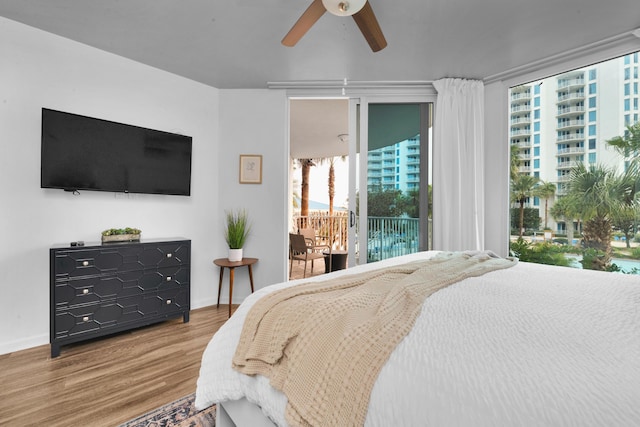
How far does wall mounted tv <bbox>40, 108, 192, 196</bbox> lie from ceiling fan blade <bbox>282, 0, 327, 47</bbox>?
1745mm

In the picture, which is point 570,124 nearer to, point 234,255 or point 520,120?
point 520,120

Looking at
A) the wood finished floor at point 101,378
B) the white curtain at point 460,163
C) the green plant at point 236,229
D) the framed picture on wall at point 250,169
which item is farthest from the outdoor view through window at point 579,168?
the wood finished floor at point 101,378

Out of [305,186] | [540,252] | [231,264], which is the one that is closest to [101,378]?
[231,264]

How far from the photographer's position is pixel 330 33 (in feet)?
8.07

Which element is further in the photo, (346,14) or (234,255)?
(234,255)

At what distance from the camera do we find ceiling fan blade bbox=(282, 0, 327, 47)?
1758 mm

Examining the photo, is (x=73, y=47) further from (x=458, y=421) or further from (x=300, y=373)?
(x=458, y=421)

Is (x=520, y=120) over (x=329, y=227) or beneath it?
over

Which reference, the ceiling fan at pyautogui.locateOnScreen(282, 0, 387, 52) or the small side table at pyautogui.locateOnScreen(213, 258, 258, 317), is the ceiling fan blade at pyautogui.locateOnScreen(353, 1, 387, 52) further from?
the small side table at pyautogui.locateOnScreen(213, 258, 258, 317)

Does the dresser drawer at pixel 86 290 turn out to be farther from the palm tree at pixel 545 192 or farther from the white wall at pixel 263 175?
the palm tree at pixel 545 192

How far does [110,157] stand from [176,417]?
→ 2217mm

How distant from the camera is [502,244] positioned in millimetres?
3268

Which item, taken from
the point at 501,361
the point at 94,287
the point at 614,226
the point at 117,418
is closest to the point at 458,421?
the point at 501,361

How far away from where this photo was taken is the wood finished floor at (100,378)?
157 centimetres
